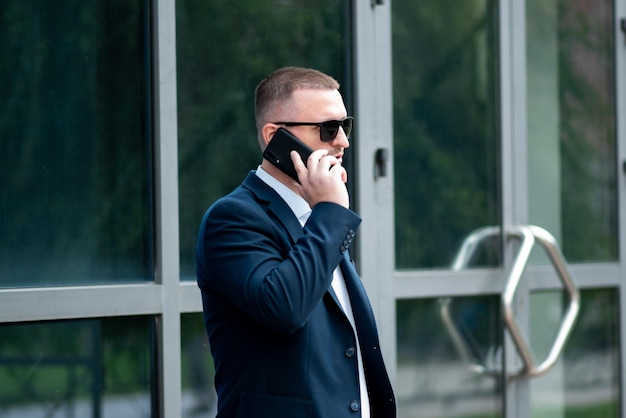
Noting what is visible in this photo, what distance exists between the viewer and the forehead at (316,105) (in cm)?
250

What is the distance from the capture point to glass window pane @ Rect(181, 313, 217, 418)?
3.80m

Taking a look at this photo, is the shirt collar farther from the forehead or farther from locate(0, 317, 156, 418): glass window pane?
locate(0, 317, 156, 418): glass window pane

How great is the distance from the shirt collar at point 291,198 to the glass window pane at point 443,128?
2.03 metres

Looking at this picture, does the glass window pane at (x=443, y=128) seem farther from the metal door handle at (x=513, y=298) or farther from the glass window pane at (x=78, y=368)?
the glass window pane at (x=78, y=368)

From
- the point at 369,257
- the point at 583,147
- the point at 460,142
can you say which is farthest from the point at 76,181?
the point at 583,147

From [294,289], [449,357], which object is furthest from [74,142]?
[449,357]

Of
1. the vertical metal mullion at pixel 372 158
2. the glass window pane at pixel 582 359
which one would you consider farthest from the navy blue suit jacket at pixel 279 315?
the glass window pane at pixel 582 359

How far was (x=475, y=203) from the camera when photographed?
484 cm

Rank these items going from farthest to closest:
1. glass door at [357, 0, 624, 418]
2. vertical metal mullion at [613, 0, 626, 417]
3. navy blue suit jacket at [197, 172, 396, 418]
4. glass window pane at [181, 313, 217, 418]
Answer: vertical metal mullion at [613, 0, 626, 417], glass door at [357, 0, 624, 418], glass window pane at [181, 313, 217, 418], navy blue suit jacket at [197, 172, 396, 418]

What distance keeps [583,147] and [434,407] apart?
1597 millimetres

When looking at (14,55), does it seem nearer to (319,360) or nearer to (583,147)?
(319,360)

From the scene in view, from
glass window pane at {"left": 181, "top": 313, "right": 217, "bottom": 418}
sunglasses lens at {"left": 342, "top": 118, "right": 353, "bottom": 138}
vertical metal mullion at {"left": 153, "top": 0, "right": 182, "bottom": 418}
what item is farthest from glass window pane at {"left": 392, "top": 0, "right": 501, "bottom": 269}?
sunglasses lens at {"left": 342, "top": 118, "right": 353, "bottom": 138}

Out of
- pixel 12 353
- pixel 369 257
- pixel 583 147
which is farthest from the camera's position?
pixel 583 147

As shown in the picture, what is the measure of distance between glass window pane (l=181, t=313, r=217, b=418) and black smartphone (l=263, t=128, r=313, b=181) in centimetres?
145
